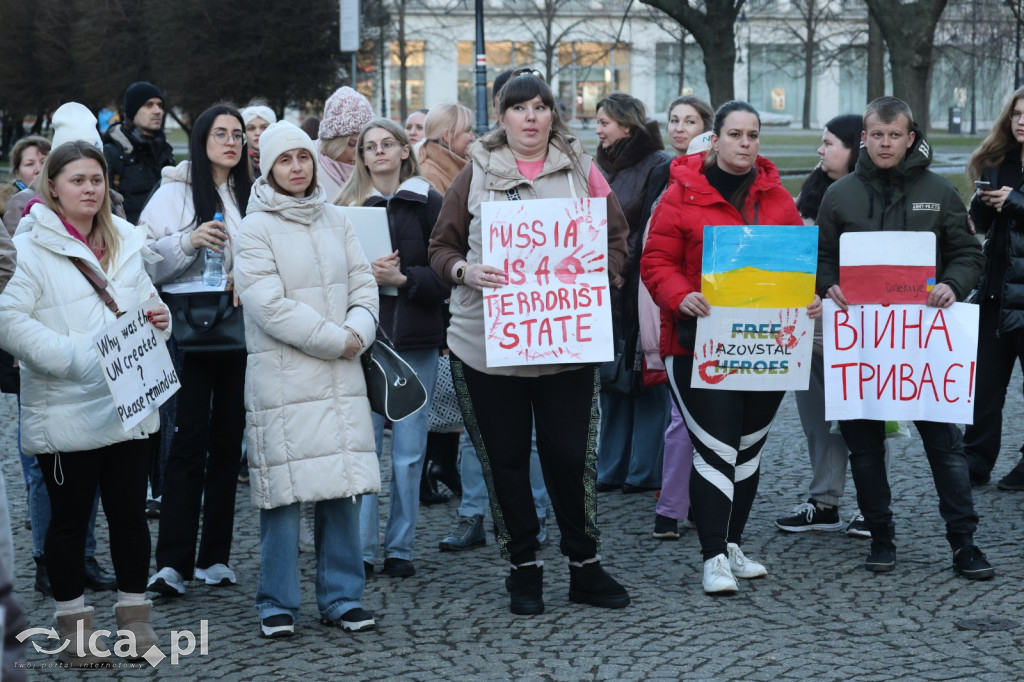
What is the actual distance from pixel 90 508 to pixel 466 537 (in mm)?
2010

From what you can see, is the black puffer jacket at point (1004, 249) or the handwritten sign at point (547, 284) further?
the black puffer jacket at point (1004, 249)

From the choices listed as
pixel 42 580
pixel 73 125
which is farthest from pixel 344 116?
pixel 42 580

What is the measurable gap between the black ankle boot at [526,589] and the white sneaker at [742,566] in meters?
0.90

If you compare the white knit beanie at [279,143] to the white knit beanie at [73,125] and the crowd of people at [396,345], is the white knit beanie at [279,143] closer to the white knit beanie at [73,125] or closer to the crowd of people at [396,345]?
the crowd of people at [396,345]

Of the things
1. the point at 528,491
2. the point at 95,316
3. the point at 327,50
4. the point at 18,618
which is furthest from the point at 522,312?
the point at 327,50

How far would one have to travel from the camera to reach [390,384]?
5113 mm

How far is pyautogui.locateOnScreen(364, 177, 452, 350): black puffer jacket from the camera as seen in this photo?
5.95 m

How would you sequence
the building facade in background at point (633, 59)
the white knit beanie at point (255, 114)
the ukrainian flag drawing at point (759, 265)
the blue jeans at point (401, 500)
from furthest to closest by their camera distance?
the building facade in background at point (633, 59) → the white knit beanie at point (255, 114) → the blue jeans at point (401, 500) → the ukrainian flag drawing at point (759, 265)

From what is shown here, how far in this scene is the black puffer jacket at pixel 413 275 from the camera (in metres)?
5.95

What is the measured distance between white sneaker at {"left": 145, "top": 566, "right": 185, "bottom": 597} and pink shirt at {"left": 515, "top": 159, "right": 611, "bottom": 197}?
2233mm

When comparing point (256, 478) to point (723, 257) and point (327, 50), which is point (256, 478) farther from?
point (327, 50)

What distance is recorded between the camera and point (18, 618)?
2.25 meters

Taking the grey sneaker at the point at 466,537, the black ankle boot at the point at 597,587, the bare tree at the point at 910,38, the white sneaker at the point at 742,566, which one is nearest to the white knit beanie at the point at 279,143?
the black ankle boot at the point at 597,587

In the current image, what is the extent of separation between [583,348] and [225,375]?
155 cm
